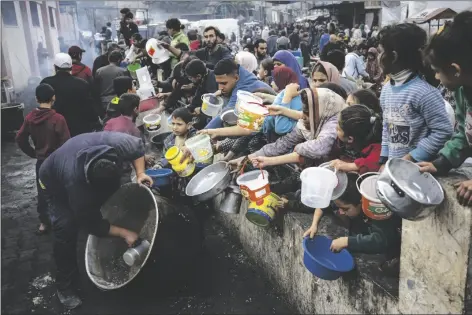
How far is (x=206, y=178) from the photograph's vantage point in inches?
161

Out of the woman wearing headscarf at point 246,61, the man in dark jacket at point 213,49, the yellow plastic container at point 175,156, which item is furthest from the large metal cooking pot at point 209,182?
the man in dark jacket at point 213,49

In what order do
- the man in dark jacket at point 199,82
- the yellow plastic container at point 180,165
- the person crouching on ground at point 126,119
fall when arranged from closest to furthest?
the yellow plastic container at point 180,165 → the person crouching on ground at point 126,119 → the man in dark jacket at point 199,82

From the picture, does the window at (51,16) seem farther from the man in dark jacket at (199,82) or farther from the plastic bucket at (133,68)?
the man in dark jacket at (199,82)

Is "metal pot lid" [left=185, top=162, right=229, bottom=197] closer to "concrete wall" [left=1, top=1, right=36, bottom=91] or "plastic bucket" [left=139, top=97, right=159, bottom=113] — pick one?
"plastic bucket" [left=139, top=97, right=159, bottom=113]

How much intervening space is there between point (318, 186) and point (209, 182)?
51.6 inches

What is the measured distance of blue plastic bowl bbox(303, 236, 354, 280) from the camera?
284 cm

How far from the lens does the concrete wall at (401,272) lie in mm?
2193

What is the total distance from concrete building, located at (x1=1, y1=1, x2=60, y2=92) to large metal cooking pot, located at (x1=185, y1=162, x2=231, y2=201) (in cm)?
1129

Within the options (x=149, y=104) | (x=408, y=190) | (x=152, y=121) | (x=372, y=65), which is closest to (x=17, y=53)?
(x=149, y=104)

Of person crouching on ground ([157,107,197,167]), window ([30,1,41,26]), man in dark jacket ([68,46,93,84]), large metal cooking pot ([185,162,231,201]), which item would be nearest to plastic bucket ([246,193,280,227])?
large metal cooking pot ([185,162,231,201])

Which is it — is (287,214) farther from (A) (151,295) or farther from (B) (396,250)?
(A) (151,295)

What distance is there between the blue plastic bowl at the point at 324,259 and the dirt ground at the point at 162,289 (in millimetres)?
859

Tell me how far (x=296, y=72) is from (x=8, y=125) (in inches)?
267

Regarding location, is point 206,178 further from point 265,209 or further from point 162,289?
point 162,289
